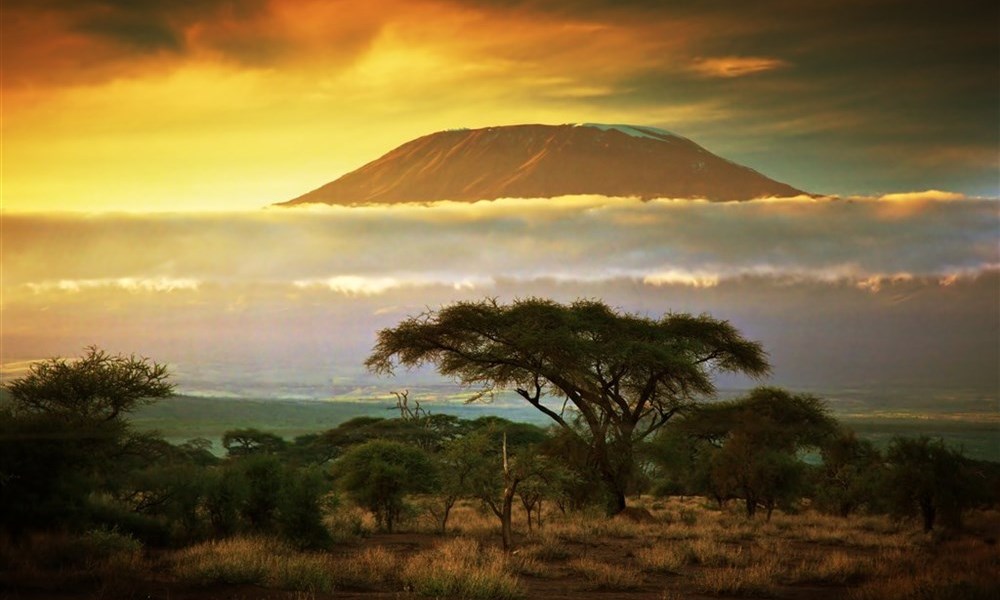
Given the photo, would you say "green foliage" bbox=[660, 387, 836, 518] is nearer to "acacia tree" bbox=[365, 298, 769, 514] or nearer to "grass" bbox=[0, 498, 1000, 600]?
"acacia tree" bbox=[365, 298, 769, 514]

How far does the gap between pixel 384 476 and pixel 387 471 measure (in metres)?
0.26

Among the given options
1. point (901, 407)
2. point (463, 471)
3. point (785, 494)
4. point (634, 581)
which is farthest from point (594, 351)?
point (901, 407)

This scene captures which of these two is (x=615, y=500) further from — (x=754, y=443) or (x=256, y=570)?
(x=256, y=570)

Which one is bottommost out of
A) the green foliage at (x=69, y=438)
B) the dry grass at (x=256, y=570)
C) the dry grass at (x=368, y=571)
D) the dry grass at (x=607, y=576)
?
the dry grass at (x=607, y=576)

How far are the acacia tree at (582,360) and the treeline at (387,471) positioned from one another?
93 centimetres

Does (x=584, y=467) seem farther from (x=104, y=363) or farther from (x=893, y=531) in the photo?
(x=104, y=363)

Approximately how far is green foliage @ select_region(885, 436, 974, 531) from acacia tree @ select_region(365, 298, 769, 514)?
6374mm

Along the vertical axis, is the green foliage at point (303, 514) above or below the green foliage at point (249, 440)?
above

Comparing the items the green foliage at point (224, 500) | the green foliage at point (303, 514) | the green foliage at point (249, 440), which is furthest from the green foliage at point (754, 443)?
the green foliage at point (249, 440)

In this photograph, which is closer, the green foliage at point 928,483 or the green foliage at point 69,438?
the green foliage at point 69,438

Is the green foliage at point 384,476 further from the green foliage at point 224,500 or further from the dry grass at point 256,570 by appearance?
the dry grass at point 256,570

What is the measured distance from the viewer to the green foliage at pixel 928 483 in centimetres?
3644

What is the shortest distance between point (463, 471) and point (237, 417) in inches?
3869

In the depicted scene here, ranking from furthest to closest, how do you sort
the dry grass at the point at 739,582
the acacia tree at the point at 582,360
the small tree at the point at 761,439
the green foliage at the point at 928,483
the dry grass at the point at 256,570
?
1. the small tree at the point at 761,439
2. the acacia tree at the point at 582,360
3. the green foliage at the point at 928,483
4. the dry grass at the point at 739,582
5. the dry grass at the point at 256,570
